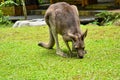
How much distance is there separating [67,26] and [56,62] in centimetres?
73

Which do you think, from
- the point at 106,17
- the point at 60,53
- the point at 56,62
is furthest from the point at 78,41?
the point at 106,17

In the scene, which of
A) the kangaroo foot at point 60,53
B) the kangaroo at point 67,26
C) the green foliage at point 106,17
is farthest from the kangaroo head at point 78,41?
the green foliage at point 106,17

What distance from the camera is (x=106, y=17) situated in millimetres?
13203

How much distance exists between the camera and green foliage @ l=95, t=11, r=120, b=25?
1274 cm

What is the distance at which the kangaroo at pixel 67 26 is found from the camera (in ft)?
21.0

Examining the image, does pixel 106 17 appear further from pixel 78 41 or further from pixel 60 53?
pixel 78 41

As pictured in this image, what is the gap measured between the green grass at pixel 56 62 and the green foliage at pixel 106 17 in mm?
3307

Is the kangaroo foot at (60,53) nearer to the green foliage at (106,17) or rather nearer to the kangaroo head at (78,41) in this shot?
the kangaroo head at (78,41)

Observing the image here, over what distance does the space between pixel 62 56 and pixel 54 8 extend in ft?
3.24

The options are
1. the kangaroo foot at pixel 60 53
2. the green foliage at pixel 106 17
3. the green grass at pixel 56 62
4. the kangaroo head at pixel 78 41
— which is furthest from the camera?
the green foliage at pixel 106 17

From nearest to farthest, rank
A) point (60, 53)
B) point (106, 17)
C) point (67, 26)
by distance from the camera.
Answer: point (67, 26), point (60, 53), point (106, 17)

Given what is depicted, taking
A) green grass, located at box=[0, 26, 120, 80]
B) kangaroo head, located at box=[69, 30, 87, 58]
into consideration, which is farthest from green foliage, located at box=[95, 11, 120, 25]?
kangaroo head, located at box=[69, 30, 87, 58]

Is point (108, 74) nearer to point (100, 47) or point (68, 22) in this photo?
point (68, 22)

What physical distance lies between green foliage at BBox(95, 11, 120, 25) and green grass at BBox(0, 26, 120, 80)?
10.9 feet
